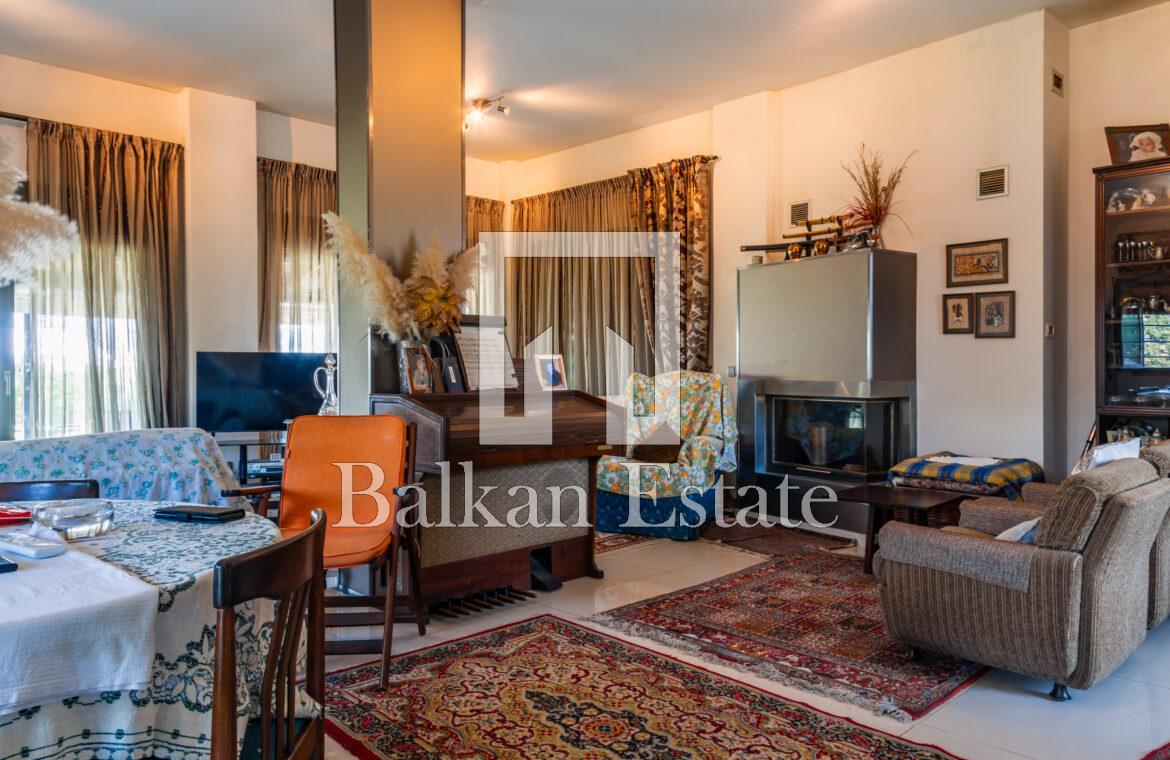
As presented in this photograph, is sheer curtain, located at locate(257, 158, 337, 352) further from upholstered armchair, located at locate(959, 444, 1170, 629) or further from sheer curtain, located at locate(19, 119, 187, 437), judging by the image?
upholstered armchair, located at locate(959, 444, 1170, 629)

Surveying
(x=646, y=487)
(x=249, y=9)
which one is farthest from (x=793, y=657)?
(x=249, y=9)

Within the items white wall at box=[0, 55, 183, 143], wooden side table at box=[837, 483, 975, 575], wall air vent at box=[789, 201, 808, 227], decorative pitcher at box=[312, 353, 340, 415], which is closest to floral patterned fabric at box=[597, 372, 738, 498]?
wooden side table at box=[837, 483, 975, 575]

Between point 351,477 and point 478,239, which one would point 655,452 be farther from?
point 478,239

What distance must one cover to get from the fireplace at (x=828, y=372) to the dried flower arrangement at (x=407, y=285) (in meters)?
2.50

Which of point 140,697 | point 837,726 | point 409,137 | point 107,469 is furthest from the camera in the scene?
point 409,137

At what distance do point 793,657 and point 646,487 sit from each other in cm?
206

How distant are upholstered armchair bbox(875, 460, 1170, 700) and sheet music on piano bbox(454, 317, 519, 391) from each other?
188cm

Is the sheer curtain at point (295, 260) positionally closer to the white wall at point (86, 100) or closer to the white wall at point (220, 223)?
the white wall at point (220, 223)

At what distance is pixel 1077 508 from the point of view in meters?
2.44

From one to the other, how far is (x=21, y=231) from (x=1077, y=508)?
9.53 ft

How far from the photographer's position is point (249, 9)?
14.6 ft

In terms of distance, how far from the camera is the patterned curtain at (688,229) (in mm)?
6105

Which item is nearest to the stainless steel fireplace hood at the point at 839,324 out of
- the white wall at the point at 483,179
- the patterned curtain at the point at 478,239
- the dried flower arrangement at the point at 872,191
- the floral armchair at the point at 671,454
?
the dried flower arrangement at the point at 872,191

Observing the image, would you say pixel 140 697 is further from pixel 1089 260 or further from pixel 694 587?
pixel 1089 260
